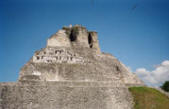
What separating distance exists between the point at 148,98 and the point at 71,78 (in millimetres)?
9080

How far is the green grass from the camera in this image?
2351cm

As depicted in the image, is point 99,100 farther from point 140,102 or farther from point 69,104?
point 140,102

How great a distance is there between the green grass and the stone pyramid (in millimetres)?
996

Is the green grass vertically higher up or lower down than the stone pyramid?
lower down

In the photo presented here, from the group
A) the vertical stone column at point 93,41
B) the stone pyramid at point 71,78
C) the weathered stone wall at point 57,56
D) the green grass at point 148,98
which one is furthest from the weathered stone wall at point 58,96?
the vertical stone column at point 93,41

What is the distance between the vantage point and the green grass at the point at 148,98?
23.5m

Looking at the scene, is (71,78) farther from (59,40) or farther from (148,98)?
(148,98)

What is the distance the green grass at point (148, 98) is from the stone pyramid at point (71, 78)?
100 centimetres

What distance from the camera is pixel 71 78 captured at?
23312 millimetres

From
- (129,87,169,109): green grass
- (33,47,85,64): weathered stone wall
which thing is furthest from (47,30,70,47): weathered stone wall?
(129,87,169,109): green grass

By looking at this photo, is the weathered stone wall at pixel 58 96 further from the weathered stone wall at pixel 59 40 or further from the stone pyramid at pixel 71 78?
the weathered stone wall at pixel 59 40

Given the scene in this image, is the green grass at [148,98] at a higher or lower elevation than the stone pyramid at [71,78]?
lower

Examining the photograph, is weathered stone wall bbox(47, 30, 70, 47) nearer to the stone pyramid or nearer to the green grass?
the stone pyramid

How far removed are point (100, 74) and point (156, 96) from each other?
7.05 m
